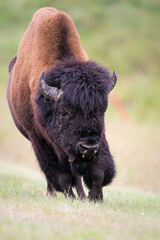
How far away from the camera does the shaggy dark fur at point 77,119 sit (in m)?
A: 5.99

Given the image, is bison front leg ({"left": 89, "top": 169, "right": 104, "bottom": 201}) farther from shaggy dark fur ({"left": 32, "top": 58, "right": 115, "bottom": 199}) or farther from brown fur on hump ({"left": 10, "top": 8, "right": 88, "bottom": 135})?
brown fur on hump ({"left": 10, "top": 8, "right": 88, "bottom": 135})

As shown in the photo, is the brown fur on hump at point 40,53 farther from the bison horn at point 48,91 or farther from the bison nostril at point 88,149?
the bison nostril at point 88,149

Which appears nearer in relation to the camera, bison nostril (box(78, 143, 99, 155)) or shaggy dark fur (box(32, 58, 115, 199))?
bison nostril (box(78, 143, 99, 155))

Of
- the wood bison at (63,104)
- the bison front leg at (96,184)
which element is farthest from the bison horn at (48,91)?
the bison front leg at (96,184)

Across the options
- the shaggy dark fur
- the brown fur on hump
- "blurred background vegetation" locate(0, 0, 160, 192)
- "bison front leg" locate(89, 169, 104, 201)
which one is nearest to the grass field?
"blurred background vegetation" locate(0, 0, 160, 192)


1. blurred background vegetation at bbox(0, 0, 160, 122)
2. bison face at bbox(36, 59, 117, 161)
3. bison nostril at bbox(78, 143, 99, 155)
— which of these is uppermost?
bison face at bbox(36, 59, 117, 161)

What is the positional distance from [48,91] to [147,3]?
2680 inches

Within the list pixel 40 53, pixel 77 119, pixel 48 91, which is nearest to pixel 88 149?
pixel 77 119

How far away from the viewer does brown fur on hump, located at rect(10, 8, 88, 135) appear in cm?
703

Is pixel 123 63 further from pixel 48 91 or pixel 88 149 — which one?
pixel 88 149

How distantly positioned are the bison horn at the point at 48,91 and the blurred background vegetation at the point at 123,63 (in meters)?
1.27

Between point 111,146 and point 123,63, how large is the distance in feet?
96.9

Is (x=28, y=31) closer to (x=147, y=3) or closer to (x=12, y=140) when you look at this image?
(x=12, y=140)

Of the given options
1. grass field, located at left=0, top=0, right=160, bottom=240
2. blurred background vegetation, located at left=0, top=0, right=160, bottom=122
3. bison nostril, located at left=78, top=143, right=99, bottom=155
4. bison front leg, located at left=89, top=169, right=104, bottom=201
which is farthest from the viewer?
blurred background vegetation, located at left=0, top=0, right=160, bottom=122
